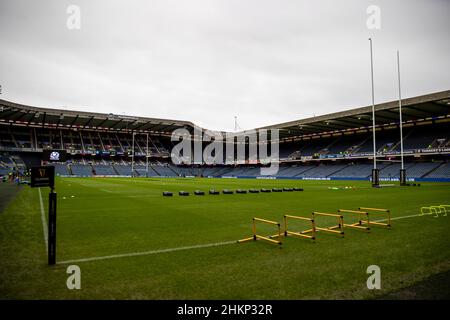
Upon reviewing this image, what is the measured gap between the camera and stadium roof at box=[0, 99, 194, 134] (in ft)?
202

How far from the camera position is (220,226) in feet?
33.8

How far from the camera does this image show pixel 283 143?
90000 millimetres

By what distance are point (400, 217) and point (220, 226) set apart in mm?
7732

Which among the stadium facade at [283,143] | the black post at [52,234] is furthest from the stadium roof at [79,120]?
the black post at [52,234]

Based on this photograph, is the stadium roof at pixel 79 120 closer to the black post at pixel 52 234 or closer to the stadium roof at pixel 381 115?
the stadium roof at pixel 381 115

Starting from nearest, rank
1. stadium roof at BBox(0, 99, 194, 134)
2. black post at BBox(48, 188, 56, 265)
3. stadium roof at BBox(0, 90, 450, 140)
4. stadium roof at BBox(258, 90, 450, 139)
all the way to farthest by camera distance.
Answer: black post at BBox(48, 188, 56, 265) → stadium roof at BBox(258, 90, 450, 139) → stadium roof at BBox(0, 90, 450, 140) → stadium roof at BBox(0, 99, 194, 134)

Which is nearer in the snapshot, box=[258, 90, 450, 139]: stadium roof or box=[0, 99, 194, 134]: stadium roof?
box=[258, 90, 450, 139]: stadium roof

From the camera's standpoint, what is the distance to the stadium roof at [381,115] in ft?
147

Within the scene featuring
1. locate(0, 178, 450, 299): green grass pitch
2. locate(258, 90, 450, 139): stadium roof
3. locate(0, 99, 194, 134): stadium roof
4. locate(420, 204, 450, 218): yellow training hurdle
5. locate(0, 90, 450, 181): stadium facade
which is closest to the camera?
locate(0, 178, 450, 299): green grass pitch

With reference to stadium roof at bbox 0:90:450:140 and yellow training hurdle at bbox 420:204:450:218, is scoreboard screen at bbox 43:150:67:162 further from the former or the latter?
stadium roof at bbox 0:90:450:140

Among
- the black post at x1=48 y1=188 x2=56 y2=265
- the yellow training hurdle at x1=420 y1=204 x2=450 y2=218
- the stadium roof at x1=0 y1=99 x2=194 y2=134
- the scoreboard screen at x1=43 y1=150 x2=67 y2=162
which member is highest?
the stadium roof at x1=0 y1=99 x2=194 y2=134

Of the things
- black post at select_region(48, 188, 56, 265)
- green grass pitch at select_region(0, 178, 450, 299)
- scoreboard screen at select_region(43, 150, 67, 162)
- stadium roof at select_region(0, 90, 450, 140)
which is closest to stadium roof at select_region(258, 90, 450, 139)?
stadium roof at select_region(0, 90, 450, 140)
